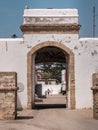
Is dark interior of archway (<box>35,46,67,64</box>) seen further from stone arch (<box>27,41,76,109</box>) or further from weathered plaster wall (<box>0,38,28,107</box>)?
weathered plaster wall (<box>0,38,28,107</box>)

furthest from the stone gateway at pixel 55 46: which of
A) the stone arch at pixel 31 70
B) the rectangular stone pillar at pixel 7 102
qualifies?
Answer: the rectangular stone pillar at pixel 7 102

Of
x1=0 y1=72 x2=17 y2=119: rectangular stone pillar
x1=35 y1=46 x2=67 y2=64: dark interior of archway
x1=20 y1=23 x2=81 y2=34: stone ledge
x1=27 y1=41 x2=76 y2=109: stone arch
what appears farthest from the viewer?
x1=35 y1=46 x2=67 y2=64: dark interior of archway

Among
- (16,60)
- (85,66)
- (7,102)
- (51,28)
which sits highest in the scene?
(51,28)

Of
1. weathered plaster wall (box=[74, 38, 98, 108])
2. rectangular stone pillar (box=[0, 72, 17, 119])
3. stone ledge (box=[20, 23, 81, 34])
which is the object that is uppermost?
stone ledge (box=[20, 23, 81, 34])

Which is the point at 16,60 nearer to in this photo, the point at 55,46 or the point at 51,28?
the point at 55,46

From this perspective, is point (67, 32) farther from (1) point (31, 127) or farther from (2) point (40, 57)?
(1) point (31, 127)

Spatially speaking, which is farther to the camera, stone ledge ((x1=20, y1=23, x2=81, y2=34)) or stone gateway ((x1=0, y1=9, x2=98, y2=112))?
stone ledge ((x1=20, y1=23, x2=81, y2=34))

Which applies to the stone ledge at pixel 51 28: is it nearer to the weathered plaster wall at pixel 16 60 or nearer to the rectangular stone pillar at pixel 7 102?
the weathered plaster wall at pixel 16 60

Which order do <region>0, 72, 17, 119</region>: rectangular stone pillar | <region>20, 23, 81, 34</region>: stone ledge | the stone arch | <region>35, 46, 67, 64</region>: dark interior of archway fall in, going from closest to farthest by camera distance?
<region>0, 72, 17, 119</region>: rectangular stone pillar < the stone arch < <region>20, 23, 81, 34</region>: stone ledge < <region>35, 46, 67, 64</region>: dark interior of archway

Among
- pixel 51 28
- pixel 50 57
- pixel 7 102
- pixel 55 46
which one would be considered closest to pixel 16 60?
pixel 55 46

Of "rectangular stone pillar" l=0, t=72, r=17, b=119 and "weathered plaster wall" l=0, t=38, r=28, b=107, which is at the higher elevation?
"weathered plaster wall" l=0, t=38, r=28, b=107

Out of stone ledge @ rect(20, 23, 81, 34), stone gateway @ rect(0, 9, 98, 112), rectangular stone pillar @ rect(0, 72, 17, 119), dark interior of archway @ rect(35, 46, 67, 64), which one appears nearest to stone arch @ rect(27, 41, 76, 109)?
stone gateway @ rect(0, 9, 98, 112)

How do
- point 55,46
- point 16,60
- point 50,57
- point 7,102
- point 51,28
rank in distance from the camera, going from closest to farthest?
point 7,102, point 16,60, point 51,28, point 55,46, point 50,57

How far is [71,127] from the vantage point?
47.4 feet
